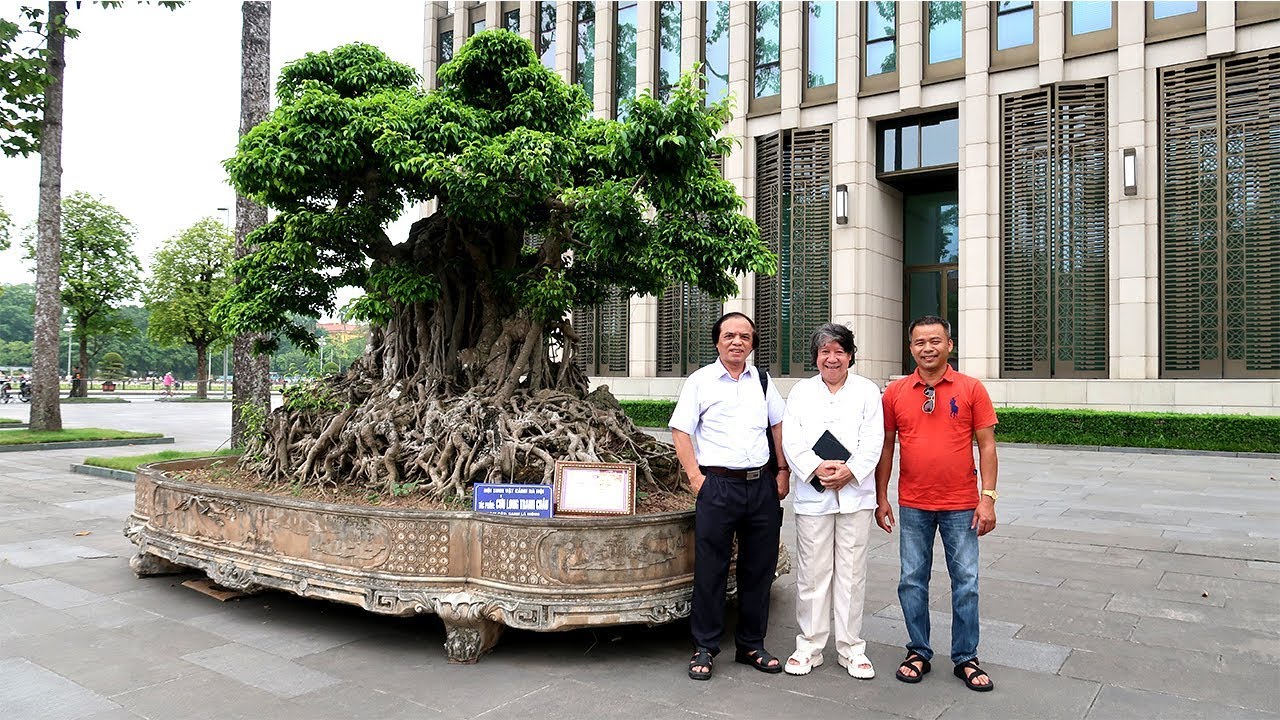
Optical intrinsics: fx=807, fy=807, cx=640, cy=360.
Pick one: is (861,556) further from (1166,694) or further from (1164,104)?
(1164,104)

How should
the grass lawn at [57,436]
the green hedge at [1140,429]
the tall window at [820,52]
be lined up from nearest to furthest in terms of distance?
the green hedge at [1140,429]
the grass lawn at [57,436]
the tall window at [820,52]

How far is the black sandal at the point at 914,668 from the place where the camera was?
3721mm

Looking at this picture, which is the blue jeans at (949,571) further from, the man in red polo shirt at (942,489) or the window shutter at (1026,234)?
the window shutter at (1026,234)

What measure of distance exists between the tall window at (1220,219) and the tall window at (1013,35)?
2688 millimetres

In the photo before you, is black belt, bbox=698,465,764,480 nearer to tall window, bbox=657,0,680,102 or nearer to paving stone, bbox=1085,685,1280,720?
paving stone, bbox=1085,685,1280,720

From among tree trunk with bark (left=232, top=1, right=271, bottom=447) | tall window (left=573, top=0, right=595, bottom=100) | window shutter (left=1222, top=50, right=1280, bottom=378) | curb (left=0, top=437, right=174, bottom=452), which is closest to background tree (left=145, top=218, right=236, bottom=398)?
tall window (left=573, top=0, right=595, bottom=100)

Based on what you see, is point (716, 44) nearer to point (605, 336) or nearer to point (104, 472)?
point (605, 336)

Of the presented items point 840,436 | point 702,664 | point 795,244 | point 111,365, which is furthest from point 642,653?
point 111,365

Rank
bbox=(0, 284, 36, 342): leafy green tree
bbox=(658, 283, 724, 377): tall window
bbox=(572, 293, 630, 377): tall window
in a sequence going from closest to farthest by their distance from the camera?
bbox=(658, 283, 724, 377): tall window, bbox=(572, 293, 630, 377): tall window, bbox=(0, 284, 36, 342): leafy green tree

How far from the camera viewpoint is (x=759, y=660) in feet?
12.7

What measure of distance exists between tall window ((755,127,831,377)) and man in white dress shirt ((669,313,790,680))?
49.3 feet

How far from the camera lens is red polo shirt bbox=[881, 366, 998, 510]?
3.72 metres

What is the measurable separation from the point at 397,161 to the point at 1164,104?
16029 millimetres

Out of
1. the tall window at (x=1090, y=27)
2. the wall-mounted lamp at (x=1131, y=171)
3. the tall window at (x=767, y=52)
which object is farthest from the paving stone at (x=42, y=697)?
the tall window at (x=767, y=52)
